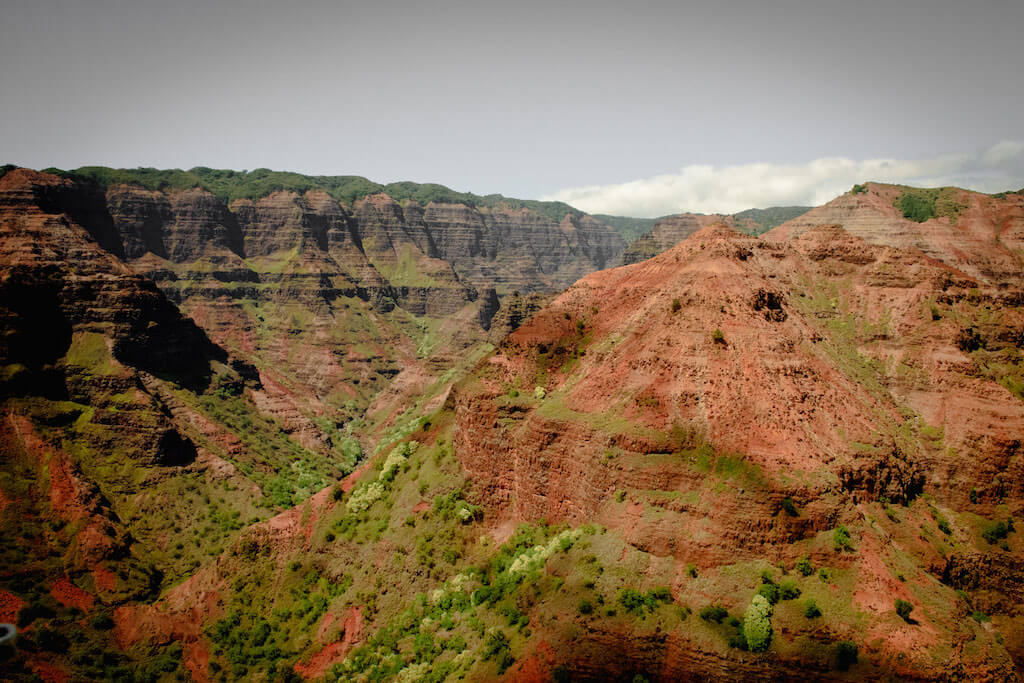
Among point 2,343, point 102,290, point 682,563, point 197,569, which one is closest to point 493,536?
point 682,563

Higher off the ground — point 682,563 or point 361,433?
point 682,563

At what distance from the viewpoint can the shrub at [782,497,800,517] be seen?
37.4 m

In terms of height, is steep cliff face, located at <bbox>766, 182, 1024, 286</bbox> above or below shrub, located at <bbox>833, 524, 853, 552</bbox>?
above

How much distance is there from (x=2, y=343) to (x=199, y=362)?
42.2m

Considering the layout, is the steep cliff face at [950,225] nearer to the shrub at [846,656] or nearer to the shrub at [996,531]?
the shrub at [996,531]

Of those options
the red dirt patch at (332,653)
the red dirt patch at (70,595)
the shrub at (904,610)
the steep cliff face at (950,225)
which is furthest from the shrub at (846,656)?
the steep cliff face at (950,225)

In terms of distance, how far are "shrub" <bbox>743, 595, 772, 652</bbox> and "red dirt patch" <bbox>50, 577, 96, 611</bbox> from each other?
213 feet

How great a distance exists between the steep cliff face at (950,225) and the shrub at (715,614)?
8450cm

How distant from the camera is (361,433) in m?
146

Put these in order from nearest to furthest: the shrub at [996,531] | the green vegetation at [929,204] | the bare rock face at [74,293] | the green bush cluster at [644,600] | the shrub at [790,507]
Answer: the green bush cluster at [644,600]
the shrub at [790,507]
the shrub at [996,531]
the bare rock face at [74,293]
the green vegetation at [929,204]

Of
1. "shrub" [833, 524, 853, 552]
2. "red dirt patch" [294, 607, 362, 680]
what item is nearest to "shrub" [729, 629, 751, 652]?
"shrub" [833, 524, 853, 552]

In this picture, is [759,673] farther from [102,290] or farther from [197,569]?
[102,290]

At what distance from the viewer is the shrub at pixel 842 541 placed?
36.7 meters

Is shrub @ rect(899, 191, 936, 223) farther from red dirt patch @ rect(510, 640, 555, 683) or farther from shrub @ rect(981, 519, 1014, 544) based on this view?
red dirt patch @ rect(510, 640, 555, 683)
